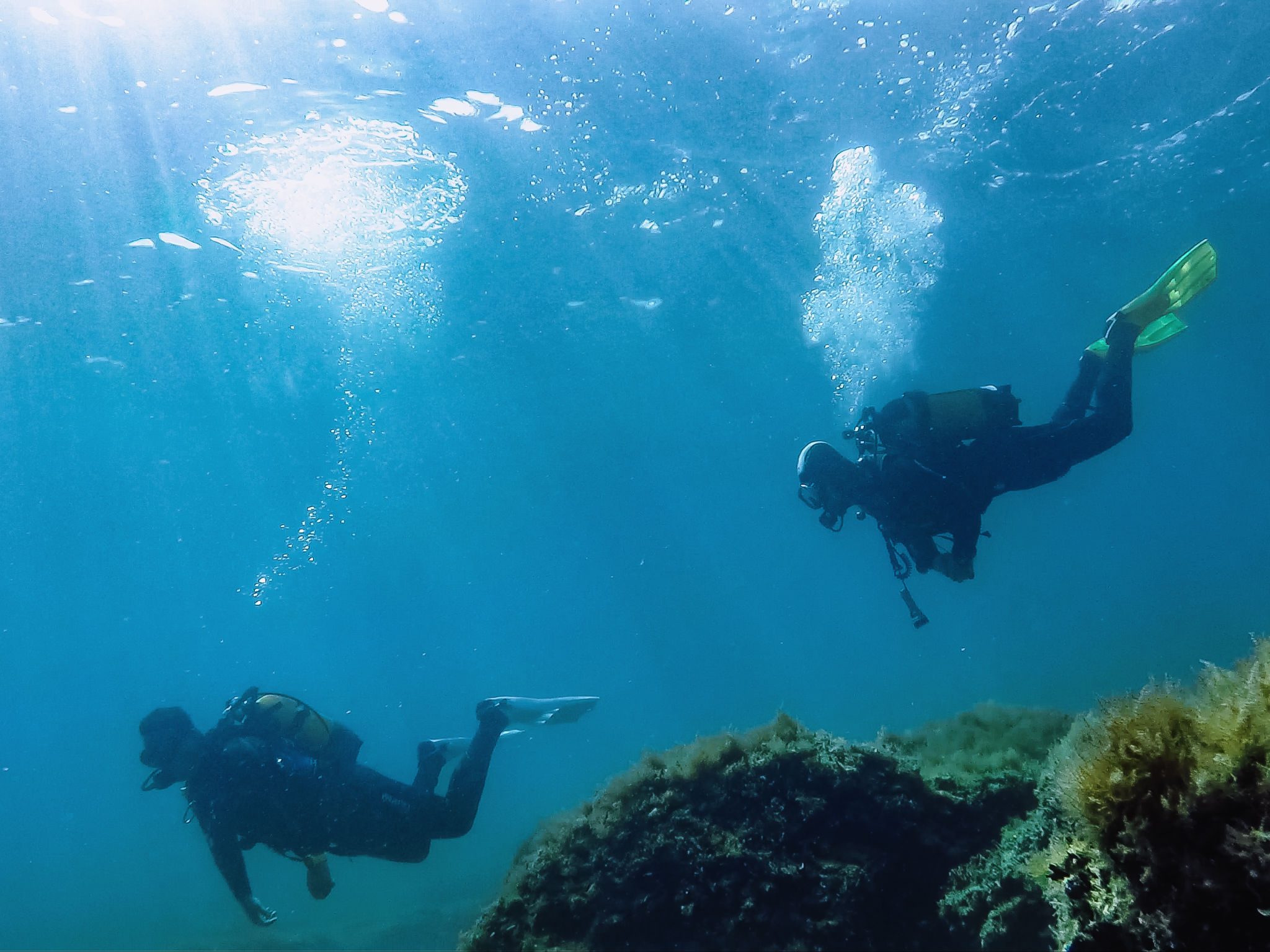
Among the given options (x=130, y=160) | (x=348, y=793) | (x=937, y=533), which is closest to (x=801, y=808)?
(x=937, y=533)

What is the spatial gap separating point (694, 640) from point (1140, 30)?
333ft

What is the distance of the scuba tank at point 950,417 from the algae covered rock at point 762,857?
3813 mm

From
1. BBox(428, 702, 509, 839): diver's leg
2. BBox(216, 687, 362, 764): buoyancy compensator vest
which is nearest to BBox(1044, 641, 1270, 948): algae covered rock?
BBox(428, 702, 509, 839): diver's leg

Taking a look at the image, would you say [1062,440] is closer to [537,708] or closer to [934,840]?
[934,840]

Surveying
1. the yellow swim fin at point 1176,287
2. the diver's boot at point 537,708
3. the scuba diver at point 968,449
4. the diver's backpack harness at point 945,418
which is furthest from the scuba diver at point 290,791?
the yellow swim fin at point 1176,287

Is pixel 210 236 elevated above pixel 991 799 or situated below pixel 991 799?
above

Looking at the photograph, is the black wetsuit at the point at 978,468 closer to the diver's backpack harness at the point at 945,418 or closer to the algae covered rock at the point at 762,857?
the diver's backpack harness at the point at 945,418

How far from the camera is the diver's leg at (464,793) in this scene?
7.33m

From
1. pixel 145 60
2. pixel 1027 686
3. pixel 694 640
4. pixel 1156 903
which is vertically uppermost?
pixel 694 640

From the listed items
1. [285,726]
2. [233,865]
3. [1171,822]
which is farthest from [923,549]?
[233,865]

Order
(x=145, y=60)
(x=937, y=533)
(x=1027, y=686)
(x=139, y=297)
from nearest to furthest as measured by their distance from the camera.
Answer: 1. (x=937, y=533)
2. (x=145, y=60)
3. (x=139, y=297)
4. (x=1027, y=686)

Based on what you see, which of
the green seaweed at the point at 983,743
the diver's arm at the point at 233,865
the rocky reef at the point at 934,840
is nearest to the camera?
the rocky reef at the point at 934,840

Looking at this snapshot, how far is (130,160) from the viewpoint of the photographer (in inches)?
530

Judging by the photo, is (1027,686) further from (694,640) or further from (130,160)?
(694,640)
